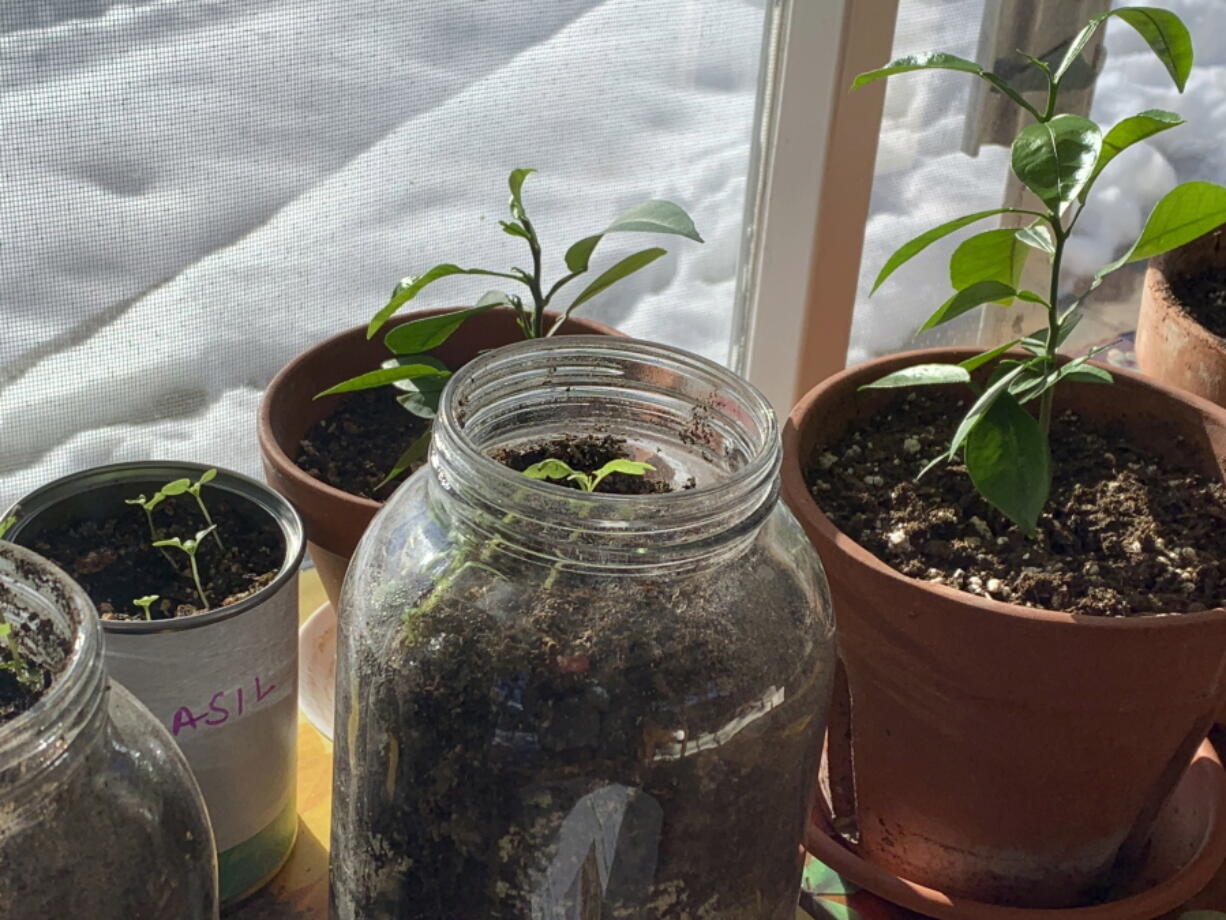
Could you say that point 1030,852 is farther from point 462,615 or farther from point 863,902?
point 462,615

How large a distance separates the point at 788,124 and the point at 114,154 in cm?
45

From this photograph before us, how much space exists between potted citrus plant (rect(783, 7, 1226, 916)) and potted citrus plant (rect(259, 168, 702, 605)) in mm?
152

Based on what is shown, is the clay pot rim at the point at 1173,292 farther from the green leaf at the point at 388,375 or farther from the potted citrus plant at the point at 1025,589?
the green leaf at the point at 388,375

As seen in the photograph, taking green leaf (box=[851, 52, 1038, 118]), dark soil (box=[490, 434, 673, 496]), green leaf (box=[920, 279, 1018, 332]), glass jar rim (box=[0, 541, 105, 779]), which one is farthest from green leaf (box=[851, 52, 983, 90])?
glass jar rim (box=[0, 541, 105, 779])

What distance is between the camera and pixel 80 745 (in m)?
0.43

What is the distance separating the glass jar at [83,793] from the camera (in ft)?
A: 1.36

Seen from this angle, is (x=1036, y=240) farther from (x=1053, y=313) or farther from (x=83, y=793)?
(x=83, y=793)

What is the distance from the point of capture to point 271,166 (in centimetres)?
78

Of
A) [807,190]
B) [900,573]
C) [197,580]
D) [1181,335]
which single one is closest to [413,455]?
[197,580]

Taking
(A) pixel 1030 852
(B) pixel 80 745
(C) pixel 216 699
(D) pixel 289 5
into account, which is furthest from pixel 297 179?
(A) pixel 1030 852

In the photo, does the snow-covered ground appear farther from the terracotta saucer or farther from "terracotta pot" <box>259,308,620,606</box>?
the terracotta saucer

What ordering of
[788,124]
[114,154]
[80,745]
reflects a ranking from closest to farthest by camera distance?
[80,745], [114,154], [788,124]

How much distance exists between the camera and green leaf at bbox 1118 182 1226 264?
615 millimetres

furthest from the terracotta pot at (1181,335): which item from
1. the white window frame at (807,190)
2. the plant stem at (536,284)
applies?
the plant stem at (536,284)
